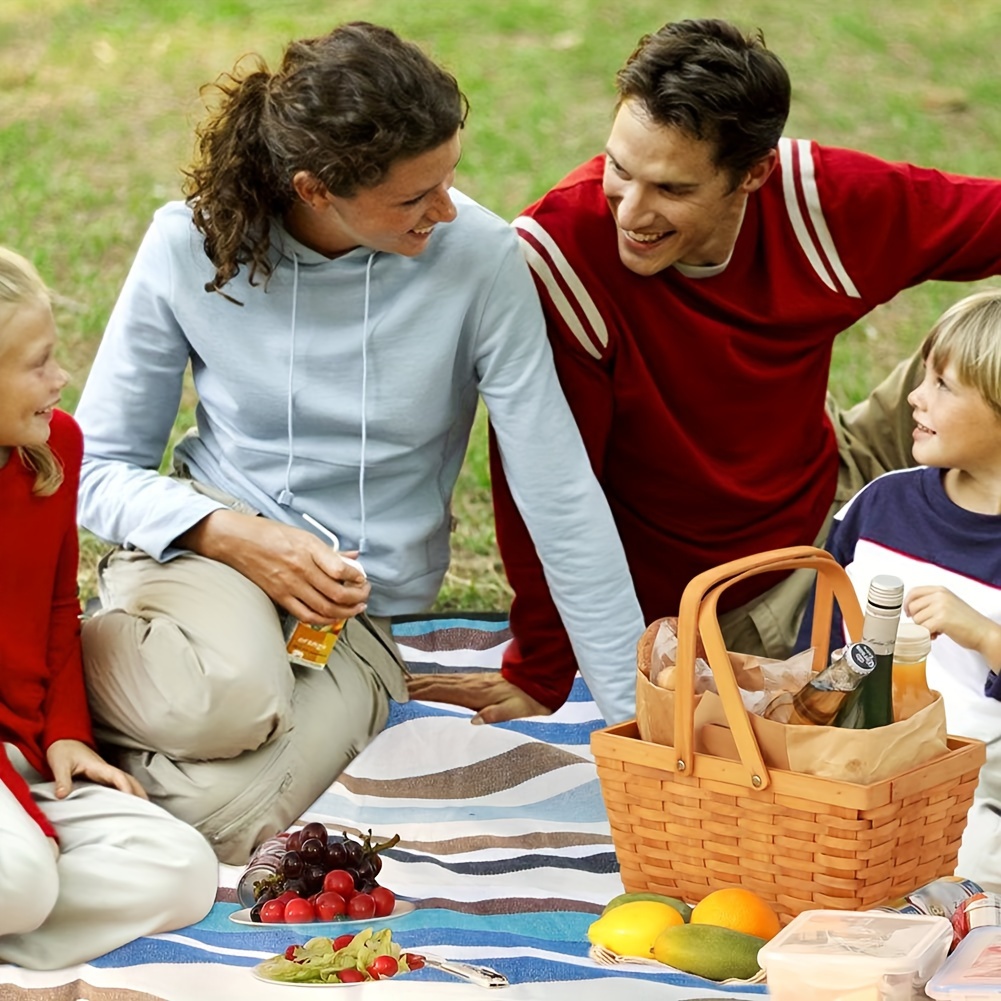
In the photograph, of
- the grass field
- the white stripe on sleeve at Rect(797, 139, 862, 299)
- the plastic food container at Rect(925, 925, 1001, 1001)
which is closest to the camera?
the plastic food container at Rect(925, 925, 1001, 1001)

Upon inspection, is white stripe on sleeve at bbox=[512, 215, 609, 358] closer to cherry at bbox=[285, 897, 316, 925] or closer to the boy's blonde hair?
the boy's blonde hair

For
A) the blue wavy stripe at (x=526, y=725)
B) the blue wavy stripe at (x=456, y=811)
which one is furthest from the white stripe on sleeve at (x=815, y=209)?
the blue wavy stripe at (x=456, y=811)

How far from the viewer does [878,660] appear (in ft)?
7.01

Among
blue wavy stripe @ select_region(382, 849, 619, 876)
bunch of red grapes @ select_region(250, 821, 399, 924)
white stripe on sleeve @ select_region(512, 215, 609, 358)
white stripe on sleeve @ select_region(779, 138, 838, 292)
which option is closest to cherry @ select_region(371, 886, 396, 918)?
bunch of red grapes @ select_region(250, 821, 399, 924)

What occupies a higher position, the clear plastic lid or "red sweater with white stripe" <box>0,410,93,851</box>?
"red sweater with white stripe" <box>0,410,93,851</box>

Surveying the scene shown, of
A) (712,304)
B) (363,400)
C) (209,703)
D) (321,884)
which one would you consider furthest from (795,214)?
(321,884)

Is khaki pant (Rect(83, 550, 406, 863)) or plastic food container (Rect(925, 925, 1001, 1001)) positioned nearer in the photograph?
plastic food container (Rect(925, 925, 1001, 1001))

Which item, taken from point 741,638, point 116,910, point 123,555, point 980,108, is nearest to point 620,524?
point 741,638

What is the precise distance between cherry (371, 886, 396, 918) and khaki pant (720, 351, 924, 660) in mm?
1032

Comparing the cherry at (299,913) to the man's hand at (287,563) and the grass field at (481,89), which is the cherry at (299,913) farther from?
the grass field at (481,89)

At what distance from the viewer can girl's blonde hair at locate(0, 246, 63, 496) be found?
239 centimetres

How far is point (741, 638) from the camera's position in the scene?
3.16m

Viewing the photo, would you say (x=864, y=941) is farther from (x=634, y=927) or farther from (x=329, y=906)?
(x=329, y=906)

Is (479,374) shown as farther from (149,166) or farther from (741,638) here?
(149,166)
